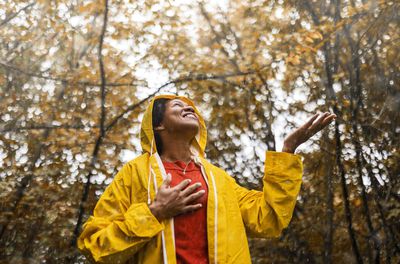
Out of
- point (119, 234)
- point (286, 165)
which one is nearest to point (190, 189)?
point (119, 234)

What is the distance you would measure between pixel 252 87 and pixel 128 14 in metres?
1.94

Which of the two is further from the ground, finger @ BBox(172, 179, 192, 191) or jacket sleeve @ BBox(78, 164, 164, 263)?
finger @ BBox(172, 179, 192, 191)

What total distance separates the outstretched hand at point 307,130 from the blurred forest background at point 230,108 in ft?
7.96

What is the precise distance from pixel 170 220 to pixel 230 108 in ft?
14.0

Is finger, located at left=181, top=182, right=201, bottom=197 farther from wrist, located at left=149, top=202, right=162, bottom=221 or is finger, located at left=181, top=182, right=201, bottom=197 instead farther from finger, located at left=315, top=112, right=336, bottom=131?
finger, located at left=315, top=112, right=336, bottom=131

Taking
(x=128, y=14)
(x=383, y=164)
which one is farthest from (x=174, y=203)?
(x=128, y=14)

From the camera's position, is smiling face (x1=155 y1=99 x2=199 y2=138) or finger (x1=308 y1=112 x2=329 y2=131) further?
smiling face (x1=155 y1=99 x2=199 y2=138)

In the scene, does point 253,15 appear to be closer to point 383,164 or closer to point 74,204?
point 383,164

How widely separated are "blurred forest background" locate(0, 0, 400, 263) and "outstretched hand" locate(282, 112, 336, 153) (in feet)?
7.96

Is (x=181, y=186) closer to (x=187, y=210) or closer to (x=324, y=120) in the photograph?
(x=187, y=210)

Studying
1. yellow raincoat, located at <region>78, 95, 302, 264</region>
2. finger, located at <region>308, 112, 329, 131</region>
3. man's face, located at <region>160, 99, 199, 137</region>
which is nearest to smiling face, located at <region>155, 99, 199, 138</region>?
man's face, located at <region>160, 99, 199, 137</region>

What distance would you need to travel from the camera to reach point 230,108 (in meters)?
5.80

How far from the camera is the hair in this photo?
7.30 feet

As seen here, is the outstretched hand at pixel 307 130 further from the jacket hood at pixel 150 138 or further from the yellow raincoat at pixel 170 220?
the jacket hood at pixel 150 138
